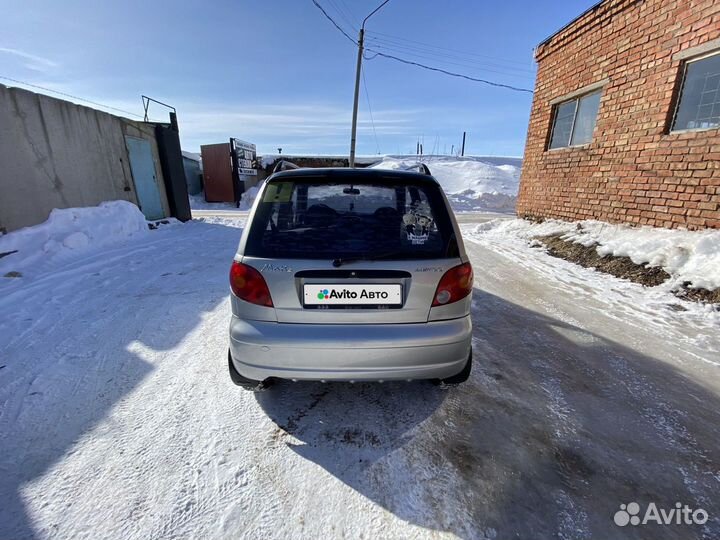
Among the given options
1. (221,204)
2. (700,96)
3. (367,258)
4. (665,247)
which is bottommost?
(221,204)

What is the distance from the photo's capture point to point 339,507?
1.49 meters

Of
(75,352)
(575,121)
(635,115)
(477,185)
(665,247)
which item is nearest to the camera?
(75,352)

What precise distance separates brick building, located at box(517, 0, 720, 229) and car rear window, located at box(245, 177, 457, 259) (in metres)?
5.18

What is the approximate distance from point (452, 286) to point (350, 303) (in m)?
0.58

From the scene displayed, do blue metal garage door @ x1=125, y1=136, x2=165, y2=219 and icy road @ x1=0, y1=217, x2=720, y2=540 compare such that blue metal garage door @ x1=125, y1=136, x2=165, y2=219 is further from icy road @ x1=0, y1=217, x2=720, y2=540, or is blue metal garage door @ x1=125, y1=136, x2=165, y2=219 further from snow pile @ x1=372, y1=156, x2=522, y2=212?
snow pile @ x1=372, y1=156, x2=522, y2=212

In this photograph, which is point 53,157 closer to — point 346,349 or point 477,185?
point 346,349

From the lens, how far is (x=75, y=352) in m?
2.75

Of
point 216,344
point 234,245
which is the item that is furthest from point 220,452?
point 234,245

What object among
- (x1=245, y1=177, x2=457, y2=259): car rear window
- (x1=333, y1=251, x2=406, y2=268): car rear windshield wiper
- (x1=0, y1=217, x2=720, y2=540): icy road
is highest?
(x1=245, y1=177, x2=457, y2=259): car rear window

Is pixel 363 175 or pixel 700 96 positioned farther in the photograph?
pixel 700 96

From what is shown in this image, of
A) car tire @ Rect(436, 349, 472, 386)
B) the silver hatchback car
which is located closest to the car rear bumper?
the silver hatchback car

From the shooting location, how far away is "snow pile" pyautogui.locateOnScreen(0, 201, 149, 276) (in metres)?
5.06

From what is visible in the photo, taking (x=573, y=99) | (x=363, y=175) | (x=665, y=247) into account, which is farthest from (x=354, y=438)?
(x=573, y=99)

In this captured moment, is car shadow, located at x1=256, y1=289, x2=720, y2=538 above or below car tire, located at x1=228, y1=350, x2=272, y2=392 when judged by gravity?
below
